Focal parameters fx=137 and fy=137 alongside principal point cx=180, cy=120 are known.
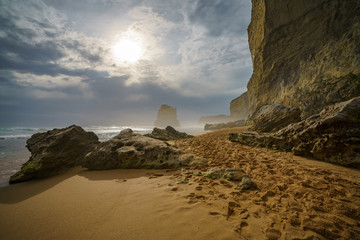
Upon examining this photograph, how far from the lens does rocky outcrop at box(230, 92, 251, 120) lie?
62.7 meters

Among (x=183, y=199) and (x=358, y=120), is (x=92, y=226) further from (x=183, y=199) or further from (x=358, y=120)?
(x=358, y=120)

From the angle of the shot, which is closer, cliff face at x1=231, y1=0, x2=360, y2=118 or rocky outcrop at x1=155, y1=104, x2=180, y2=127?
cliff face at x1=231, y1=0, x2=360, y2=118

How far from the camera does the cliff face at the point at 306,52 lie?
33.7ft

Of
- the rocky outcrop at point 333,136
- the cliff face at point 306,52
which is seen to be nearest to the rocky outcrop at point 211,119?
the cliff face at point 306,52

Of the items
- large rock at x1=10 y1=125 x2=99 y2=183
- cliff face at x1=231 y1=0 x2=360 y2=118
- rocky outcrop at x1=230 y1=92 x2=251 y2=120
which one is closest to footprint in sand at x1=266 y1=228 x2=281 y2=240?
large rock at x1=10 y1=125 x2=99 y2=183

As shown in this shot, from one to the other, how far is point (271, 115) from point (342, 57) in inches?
316

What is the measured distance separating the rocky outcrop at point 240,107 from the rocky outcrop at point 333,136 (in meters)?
62.1

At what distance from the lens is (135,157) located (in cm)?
458

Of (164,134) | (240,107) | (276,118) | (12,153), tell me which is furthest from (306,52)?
(240,107)

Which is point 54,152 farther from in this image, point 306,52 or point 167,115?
point 167,115

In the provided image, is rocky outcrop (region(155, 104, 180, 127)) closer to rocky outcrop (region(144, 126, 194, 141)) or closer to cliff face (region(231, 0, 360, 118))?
cliff face (region(231, 0, 360, 118))

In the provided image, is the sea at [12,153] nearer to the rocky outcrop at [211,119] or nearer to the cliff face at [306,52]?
the cliff face at [306,52]

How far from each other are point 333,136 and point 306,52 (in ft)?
52.9

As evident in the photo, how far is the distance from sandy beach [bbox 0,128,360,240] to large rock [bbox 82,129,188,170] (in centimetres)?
97
